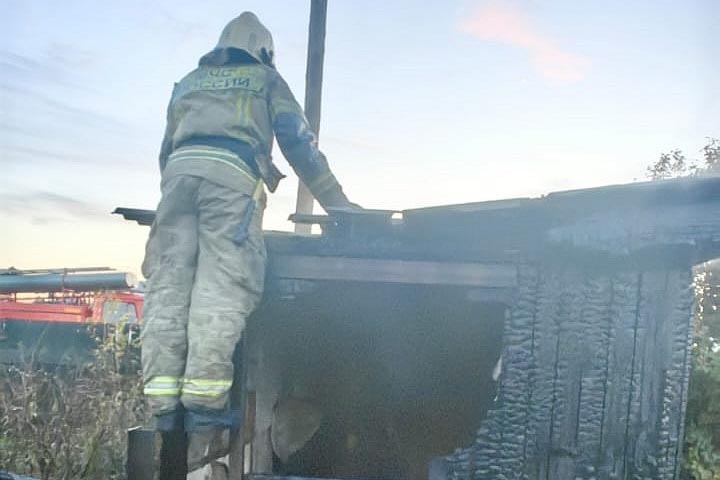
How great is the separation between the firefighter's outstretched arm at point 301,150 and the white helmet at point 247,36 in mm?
283

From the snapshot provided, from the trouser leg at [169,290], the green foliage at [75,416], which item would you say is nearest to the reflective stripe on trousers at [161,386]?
the trouser leg at [169,290]

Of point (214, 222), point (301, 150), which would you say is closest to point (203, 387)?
point (214, 222)

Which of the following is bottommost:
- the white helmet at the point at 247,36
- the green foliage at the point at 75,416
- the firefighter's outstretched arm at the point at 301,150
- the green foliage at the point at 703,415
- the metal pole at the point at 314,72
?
the green foliage at the point at 75,416

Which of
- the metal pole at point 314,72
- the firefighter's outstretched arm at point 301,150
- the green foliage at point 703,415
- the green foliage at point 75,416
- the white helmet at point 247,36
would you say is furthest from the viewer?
the metal pole at point 314,72

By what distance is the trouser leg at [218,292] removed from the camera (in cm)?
304

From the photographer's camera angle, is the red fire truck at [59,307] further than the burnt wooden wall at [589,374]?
Yes

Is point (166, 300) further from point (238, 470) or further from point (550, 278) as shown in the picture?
point (550, 278)

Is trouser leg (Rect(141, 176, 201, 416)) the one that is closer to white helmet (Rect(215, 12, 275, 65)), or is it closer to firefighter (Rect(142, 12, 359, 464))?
firefighter (Rect(142, 12, 359, 464))

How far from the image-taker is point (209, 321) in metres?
3.07

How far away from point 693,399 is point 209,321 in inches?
200

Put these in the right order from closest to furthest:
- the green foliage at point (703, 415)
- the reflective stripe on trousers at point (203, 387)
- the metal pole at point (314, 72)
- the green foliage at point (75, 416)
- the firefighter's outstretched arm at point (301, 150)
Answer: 1. the reflective stripe on trousers at point (203, 387)
2. the firefighter's outstretched arm at point (301, 150)
3. the green foliage at point (703, 415)
4. the green foliage at point (75, 416)
5. the metal pole at point (314, 72)

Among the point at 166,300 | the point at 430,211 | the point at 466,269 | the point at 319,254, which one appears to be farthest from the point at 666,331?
the point at 166,300

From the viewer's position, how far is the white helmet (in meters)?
3.51

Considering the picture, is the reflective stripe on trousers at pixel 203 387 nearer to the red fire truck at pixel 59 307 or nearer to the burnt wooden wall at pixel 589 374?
the burnt wooden wall at pixel 589 374
